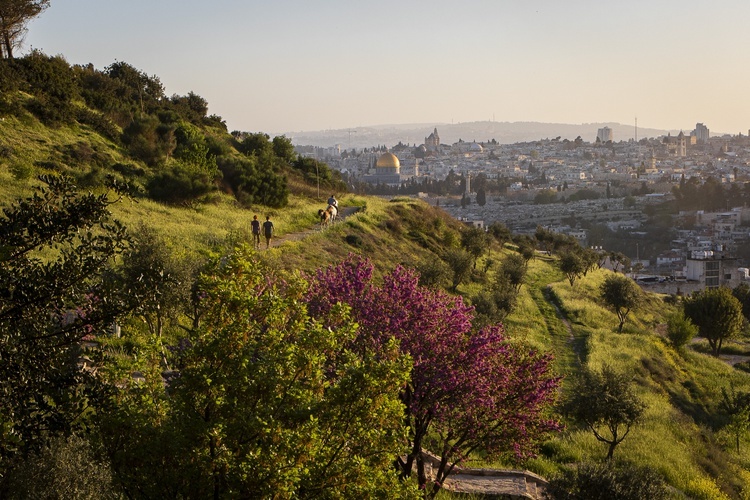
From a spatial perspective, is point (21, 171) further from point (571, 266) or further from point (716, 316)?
point (716, 316)

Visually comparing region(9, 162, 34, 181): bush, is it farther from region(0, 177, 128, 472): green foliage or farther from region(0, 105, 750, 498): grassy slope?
region(0, 177, 128, 472): green foliage

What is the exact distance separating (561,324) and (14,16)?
84.2 feet

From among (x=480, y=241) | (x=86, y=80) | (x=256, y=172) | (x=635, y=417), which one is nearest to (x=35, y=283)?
(x=635, y=417)

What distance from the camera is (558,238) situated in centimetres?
6159

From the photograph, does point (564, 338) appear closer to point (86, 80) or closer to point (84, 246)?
point (84, 246)

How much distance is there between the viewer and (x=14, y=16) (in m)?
32.9

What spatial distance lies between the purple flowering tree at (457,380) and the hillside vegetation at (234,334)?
242 mm

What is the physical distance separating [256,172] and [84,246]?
2821 centimetres

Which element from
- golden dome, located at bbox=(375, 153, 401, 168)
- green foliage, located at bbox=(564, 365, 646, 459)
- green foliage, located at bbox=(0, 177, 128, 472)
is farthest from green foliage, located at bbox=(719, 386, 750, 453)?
golden dome, located at bbox=(375, 153, 401, 168)

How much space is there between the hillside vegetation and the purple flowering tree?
0.24 meters

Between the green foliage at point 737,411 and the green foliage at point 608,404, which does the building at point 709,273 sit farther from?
the green foliage at point 608,404

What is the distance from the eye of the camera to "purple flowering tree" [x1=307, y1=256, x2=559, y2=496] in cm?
970

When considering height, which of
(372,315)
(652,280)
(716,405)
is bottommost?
(652,280)

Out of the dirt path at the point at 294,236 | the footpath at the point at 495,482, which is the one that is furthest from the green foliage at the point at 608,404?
the dirt path at the point at 294,236
